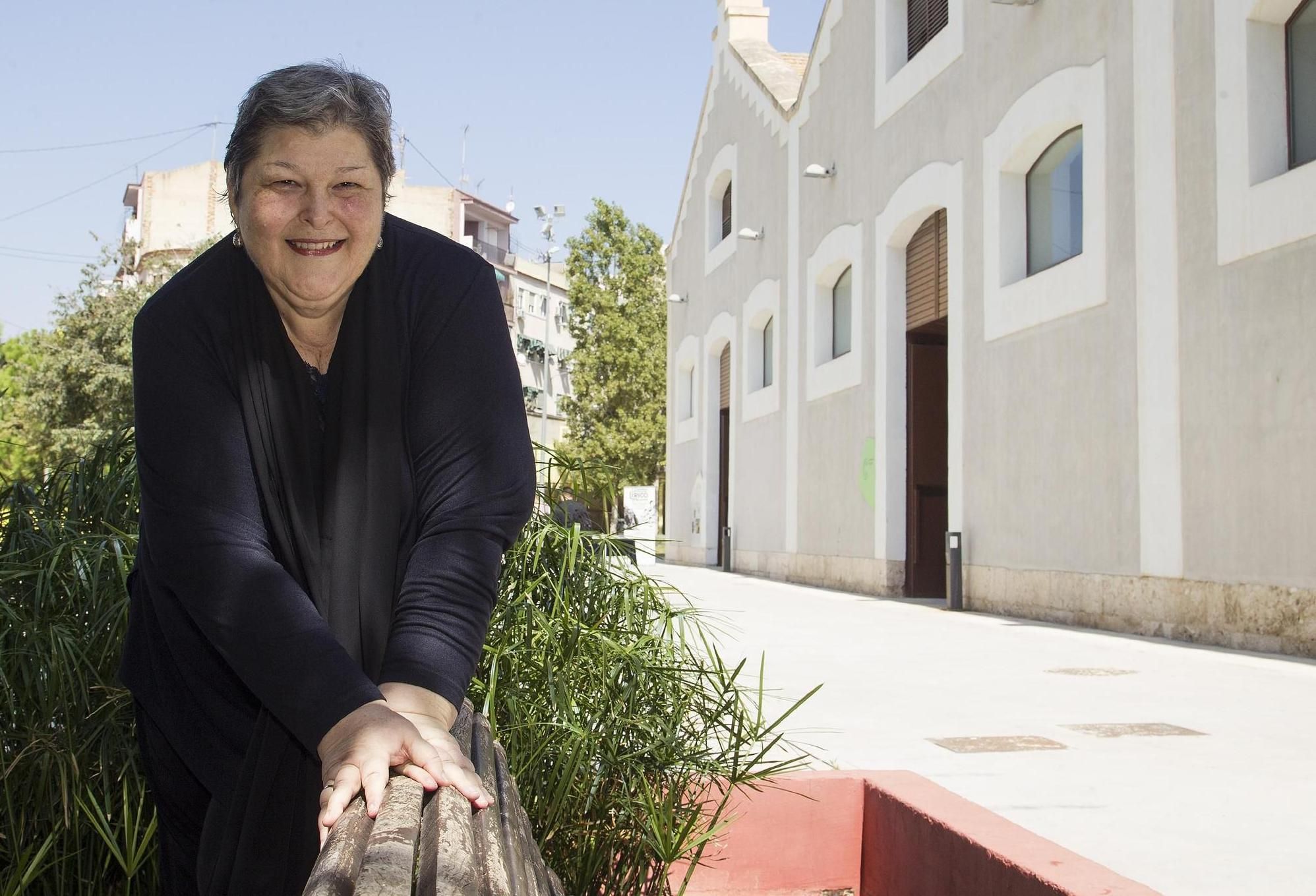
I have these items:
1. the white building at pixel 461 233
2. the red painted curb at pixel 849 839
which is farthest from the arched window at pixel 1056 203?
the white building at pixel 461 233

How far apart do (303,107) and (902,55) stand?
13.5 meters

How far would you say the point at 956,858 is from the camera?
2.74 meters

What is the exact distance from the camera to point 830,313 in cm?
1650

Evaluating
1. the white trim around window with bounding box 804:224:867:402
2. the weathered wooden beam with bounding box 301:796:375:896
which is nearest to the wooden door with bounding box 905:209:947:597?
the white trim around window with bounding box 804:224:867:402

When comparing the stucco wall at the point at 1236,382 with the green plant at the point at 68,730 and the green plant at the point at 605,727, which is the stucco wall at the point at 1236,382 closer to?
Result: the green plant at the point at 605,727

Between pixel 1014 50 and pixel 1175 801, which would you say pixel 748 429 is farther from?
pixel 1175 801

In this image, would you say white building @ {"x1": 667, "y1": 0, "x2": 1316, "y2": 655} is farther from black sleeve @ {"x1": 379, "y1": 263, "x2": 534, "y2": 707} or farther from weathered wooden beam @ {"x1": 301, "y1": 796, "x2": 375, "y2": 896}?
weathered wooden beam @ {"x1": 301, "y1": 796, "x2": 375, "y2": 896}

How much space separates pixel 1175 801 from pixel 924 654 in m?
4.22

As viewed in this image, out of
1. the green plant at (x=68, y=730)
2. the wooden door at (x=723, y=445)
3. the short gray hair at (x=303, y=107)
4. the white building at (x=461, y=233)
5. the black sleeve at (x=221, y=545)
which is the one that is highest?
the white building at (x=461, y=233)

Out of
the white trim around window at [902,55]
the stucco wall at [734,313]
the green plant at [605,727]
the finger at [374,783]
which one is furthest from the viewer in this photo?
the stucco wall at [734,313]

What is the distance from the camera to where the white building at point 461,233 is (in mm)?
47656

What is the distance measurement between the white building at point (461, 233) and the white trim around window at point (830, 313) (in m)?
23.1

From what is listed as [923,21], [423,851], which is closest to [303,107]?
[423,851]

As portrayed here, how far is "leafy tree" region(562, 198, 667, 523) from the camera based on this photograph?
3438 centimetres
